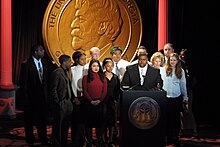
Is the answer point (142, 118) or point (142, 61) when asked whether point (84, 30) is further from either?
point (142, 118)

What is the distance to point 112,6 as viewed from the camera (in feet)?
31.5

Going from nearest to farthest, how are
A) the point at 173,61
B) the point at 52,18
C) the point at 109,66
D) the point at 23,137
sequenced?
1. the point at 109,66
2. the point at 173,61
3. the point at 23,137
4. the point at 52,18

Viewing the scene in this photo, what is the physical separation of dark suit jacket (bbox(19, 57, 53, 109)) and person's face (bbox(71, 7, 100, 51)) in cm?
257

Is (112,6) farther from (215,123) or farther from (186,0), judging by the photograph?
(215,123)

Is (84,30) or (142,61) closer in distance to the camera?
(142,61)

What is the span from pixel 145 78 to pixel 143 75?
0.21 feet

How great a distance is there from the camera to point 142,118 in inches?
234

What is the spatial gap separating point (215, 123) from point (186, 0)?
240 centimetres

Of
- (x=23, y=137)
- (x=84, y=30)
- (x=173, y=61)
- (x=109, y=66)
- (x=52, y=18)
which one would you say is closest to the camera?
(x=109, y=66)

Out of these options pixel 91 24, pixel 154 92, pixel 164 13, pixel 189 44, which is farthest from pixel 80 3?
pixel 154 92

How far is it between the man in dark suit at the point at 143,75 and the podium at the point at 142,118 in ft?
1.65

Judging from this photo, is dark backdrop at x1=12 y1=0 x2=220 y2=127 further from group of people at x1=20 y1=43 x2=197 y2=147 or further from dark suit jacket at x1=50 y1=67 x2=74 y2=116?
dark suit jacket at x1=50 y1=67 x2=74 y2=116

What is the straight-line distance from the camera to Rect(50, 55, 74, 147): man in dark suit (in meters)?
6.43

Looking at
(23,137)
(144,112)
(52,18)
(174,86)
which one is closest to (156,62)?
(174,86)
